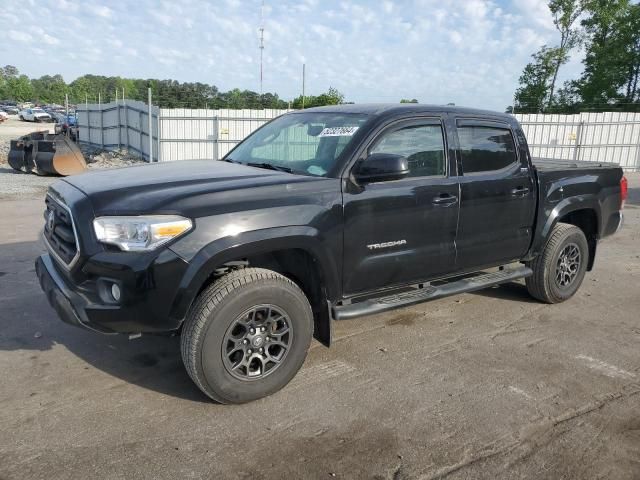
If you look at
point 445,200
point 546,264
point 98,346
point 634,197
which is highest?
point 445,200

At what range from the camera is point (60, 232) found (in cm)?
353

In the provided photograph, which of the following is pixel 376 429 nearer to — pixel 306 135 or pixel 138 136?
pixel 306 135

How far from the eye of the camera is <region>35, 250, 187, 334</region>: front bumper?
3008 millimetres

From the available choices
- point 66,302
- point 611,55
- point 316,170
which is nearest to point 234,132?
point 316,170

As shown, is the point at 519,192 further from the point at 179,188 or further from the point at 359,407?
the point at 179,188

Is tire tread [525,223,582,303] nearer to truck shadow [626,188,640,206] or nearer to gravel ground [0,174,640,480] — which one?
gravel ground [0,174,640,480]

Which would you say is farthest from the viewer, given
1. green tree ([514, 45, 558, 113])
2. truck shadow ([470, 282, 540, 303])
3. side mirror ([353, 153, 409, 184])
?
green tree ([514, 45, 558, 113])

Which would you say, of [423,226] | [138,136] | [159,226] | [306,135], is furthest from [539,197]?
[138,136]

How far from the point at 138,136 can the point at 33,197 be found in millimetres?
9049

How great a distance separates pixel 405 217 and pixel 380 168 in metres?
0.51

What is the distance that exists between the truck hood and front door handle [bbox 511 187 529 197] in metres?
2.00

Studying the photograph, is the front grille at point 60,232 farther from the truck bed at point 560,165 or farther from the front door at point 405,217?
the truck bed at point 560,165

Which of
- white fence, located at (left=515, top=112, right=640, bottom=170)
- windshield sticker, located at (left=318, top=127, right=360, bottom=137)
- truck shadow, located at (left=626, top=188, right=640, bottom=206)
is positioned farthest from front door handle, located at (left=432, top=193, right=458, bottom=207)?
white fence, located at (left=515, top=112, right=640, bottom=170)

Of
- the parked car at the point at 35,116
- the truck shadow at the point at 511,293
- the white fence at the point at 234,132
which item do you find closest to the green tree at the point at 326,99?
the white fence at the point at 234,132
